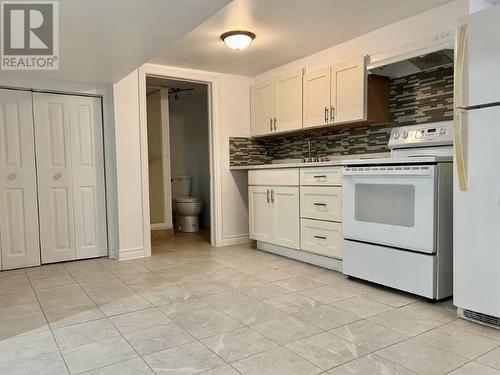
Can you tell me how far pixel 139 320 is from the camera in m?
2.10

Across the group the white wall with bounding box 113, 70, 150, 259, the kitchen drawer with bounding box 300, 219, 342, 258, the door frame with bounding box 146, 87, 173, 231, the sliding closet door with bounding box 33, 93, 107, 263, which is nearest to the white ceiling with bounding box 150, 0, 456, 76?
the white wall with bounding box 113, 70, 150, 259

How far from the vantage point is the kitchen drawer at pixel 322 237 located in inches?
119

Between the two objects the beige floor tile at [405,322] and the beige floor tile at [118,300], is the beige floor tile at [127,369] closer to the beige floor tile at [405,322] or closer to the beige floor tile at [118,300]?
the beige floor tile at [118,300]

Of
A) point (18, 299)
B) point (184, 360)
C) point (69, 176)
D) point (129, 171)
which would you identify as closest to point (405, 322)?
point (184, 360)

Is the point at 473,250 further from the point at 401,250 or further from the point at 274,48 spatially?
the point at 274,48

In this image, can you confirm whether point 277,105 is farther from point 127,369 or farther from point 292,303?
point 127,369

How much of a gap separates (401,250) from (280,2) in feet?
6.08

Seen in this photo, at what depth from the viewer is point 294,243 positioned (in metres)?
3.48

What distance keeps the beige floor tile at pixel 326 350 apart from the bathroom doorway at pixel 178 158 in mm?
2976

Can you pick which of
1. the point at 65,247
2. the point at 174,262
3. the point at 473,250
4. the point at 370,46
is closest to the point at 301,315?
the point at 473,250

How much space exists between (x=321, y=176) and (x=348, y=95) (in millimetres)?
749

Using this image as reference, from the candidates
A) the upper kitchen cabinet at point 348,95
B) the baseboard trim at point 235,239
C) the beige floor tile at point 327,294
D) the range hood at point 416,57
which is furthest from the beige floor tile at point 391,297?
the baseboard trim at point 235,239

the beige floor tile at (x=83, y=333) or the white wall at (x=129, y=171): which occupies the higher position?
the white wall at (x=129, y=171)

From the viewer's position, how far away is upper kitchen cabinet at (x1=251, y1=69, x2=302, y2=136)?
3.78 m
